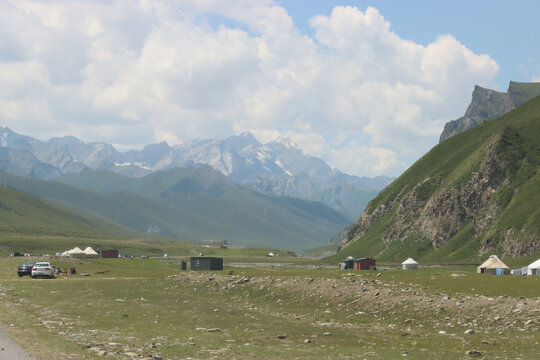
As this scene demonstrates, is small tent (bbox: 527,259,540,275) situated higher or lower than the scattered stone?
higher

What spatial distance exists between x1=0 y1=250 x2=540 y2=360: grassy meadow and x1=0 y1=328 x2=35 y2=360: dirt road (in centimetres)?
64

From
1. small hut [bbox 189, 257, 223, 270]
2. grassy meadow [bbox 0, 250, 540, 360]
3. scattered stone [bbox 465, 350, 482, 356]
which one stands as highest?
small hut [bbox 189, 257, 223, 270]

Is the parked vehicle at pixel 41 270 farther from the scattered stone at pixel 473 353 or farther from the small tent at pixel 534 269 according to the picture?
the small tent at pixel 534 269

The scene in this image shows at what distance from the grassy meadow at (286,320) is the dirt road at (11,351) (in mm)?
638

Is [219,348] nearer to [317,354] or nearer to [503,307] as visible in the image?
[317,354]

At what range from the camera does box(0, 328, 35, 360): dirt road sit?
2622cm

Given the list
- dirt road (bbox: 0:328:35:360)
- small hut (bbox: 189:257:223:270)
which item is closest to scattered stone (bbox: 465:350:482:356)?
dirt road (bbox: 0:328:35:360)

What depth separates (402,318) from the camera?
43875mm

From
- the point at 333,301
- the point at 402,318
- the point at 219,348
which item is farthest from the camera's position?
the point at 333,301

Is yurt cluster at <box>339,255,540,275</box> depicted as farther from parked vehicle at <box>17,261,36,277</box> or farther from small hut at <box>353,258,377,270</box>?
parked vehicle at <box>17,261,36,277</box>

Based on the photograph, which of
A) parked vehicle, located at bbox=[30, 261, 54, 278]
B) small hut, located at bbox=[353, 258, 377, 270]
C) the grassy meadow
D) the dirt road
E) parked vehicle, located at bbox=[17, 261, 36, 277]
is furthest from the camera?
small hut, located at bbox=[353, 258, 377, 270]

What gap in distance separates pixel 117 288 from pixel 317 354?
49913mm

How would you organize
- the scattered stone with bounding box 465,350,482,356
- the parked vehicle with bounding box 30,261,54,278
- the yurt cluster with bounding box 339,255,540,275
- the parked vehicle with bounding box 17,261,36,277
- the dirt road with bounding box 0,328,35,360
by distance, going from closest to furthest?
the dirt road with bounding box 0,328,35,360
the scattered stone with bounding box 465,350,482,356
the parked vehicle with bounding box 30,261,54,278
the parked vehicle with bounding box 17,261,36,277
the yurt cluster with bounding box 339,255,540,275

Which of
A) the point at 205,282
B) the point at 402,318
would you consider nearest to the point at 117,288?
the point at 205,282
